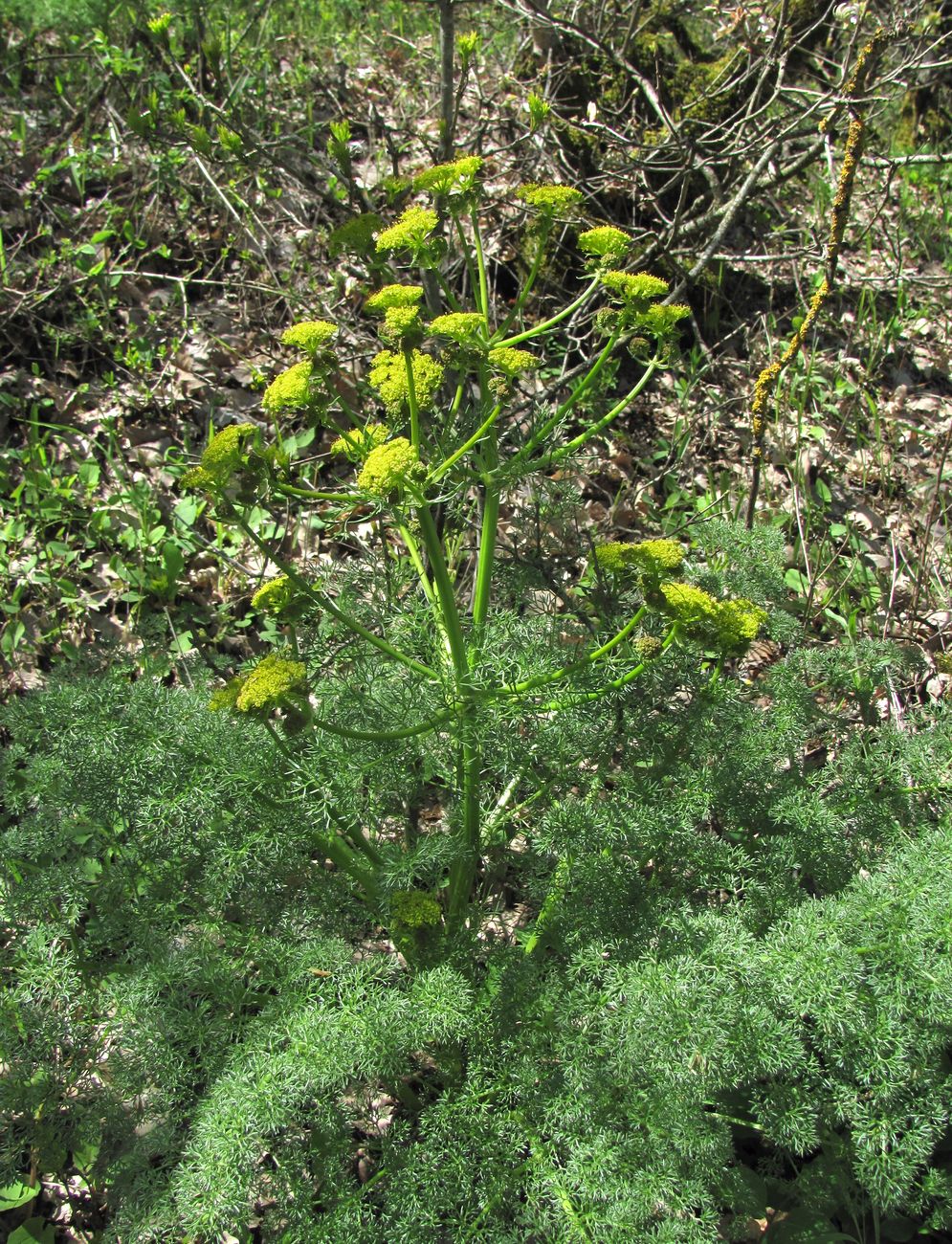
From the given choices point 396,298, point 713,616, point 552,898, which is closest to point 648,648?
point 713,616

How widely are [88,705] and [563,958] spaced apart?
124 cm

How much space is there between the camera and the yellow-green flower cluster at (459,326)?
5.91ft

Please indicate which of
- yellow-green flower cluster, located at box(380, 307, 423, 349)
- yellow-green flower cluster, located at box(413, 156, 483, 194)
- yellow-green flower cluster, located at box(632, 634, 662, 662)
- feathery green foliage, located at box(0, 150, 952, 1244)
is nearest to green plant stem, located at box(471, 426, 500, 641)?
feathery green foliage, located at box(0, 150, 952, 1244)

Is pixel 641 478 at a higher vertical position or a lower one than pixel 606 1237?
higher

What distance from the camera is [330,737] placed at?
221 centimetres

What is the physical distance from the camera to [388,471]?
5.57 ft

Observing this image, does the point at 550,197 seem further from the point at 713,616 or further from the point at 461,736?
the point at 461,736

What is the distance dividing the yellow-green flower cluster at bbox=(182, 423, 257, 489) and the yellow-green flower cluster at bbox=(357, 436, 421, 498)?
0.84ft

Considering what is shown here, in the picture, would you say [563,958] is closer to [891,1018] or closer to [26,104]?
[891,1018]

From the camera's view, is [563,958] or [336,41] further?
[336,41]

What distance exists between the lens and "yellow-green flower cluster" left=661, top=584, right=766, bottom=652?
2002 millimetres

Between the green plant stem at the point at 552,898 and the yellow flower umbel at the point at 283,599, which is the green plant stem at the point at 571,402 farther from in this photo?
the green plant stem at the point at 552,898

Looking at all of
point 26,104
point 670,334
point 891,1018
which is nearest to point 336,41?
point 26,104

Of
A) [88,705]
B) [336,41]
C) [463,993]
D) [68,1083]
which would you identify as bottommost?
[68,1083]
